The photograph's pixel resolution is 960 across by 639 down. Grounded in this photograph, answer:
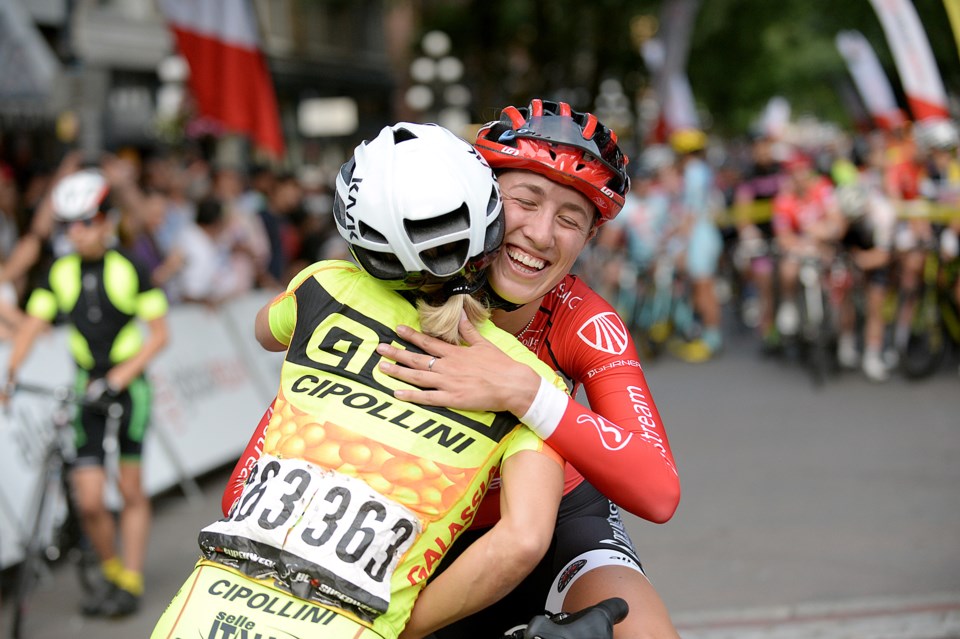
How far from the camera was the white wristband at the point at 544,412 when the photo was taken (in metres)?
2.37

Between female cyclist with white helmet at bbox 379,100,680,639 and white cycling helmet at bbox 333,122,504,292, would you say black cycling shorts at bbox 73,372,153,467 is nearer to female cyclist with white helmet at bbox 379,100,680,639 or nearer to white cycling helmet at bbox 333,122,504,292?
female cyclist with white helmet at bbox 379,100,680,639

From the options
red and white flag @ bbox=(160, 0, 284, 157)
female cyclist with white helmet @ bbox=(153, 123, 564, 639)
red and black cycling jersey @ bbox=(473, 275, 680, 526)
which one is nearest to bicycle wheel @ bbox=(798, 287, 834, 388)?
red and white flag @ bbox=(160, 0, 284, 157)

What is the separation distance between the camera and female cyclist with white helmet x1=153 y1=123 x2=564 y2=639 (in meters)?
2.12

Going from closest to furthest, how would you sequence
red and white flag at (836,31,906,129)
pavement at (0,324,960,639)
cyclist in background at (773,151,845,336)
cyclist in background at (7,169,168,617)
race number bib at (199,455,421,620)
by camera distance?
1. race number bib at (199,455,421,620)
2. pavement at (0,324,960,639)
3. cyclist in background at (7,169,168,617)
4. cyclist in background at (773,151,845,336)
5. red and white flag at (836,31,906,129)

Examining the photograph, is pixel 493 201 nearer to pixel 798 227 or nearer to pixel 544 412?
pixel 544 412

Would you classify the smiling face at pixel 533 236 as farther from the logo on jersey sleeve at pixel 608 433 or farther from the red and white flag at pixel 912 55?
the red and white flag at pixel 912 55

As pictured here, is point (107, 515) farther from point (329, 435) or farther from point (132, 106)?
point (132, 106)

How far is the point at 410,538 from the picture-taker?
7.17 feet

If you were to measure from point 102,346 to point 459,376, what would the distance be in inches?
182

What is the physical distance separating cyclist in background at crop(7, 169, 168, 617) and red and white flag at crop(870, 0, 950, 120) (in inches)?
251

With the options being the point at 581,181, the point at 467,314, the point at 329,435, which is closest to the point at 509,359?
the point at 467,314

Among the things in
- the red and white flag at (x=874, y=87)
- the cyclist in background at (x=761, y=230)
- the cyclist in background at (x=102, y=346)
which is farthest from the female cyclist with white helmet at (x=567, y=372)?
the red and white flag at (x=874, y=87)

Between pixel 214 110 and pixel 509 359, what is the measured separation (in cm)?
1045

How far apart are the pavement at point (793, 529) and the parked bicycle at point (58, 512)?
8.7 inches
